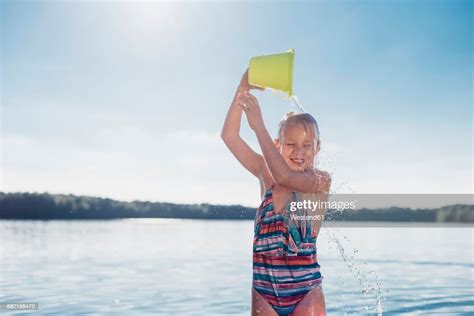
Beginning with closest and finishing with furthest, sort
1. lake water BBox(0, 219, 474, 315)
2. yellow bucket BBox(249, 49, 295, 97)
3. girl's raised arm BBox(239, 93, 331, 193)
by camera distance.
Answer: girl's raised arm BBox(239, 93, 331, 193) → yellow bucket BBox(249, 49, 295, 97) → lake water BBox(0, 219, 474, 315)

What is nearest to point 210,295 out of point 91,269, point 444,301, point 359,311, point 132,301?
point 132,301

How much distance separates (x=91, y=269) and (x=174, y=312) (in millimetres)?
7178

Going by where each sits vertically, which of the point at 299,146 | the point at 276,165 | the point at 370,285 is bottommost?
the point at 370,285

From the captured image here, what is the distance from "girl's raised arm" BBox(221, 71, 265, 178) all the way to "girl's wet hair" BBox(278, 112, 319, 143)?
248 mm

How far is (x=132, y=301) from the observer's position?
33.8 feet

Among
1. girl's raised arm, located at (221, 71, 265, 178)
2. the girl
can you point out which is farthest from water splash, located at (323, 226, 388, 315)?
the girl

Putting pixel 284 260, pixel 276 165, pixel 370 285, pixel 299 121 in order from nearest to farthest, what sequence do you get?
pixel 276 165 < pixel 284 260 < pixel 299 121 < pixel 370 285

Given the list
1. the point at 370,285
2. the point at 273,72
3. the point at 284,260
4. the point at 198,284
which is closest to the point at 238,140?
the point at 273,72

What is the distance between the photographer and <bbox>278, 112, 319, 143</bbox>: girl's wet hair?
288 cm

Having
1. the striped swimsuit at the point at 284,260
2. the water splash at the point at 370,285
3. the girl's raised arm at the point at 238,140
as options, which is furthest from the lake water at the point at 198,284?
the striped swimsuit at the point at 284,260

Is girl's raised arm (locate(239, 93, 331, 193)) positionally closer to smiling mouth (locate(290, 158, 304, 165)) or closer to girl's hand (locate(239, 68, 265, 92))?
smiling mouth (locate(290, 158, 304, 165))

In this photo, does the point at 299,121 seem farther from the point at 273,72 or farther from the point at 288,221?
the point at 288,221

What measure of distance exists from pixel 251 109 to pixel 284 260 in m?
0.80

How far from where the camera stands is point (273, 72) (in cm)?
300
